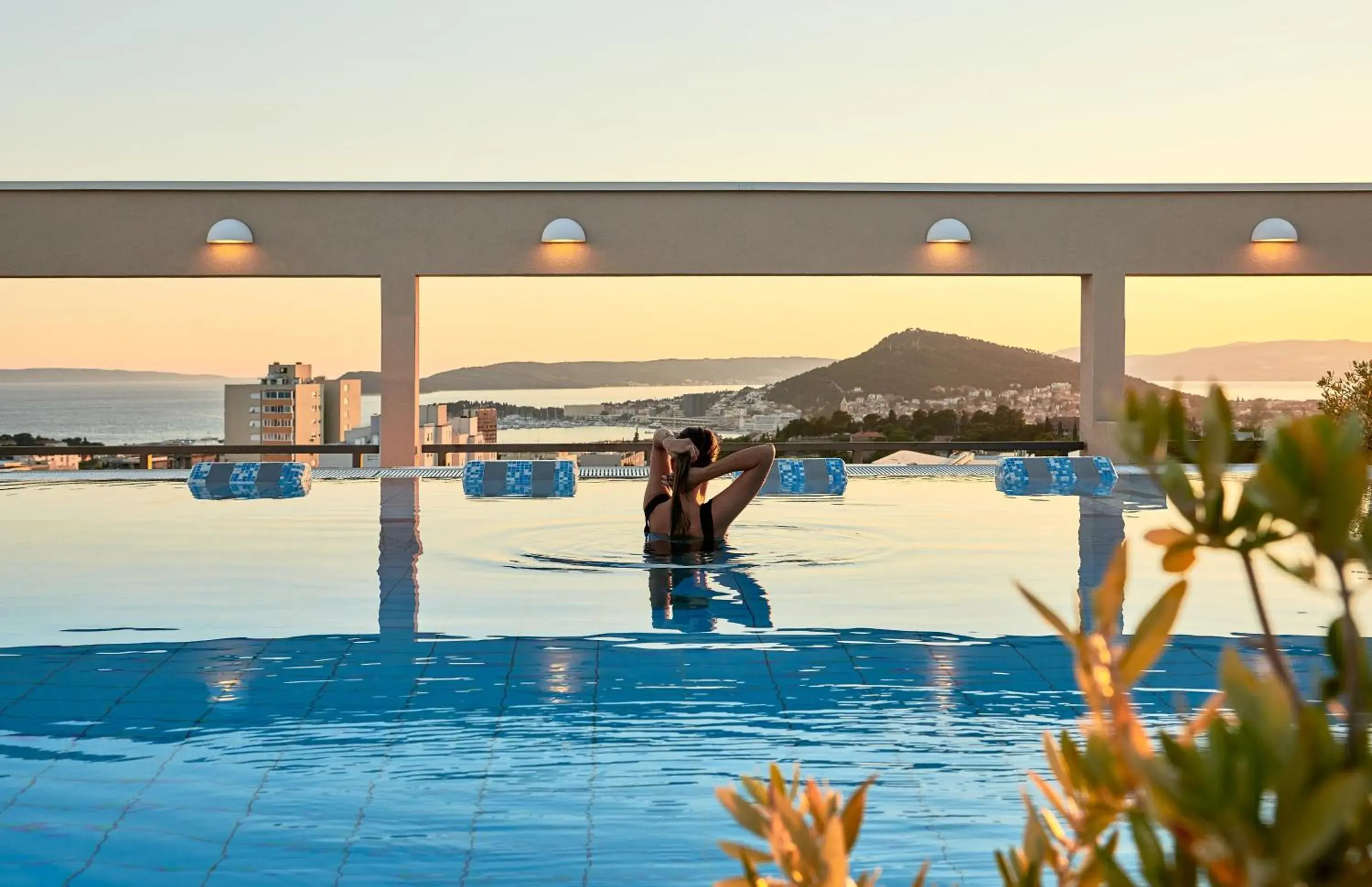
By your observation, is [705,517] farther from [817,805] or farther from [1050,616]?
[1050,616]

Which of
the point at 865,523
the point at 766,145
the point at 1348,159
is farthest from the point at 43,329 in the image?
the point at 1348,159

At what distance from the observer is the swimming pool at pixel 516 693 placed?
3334 millimetres

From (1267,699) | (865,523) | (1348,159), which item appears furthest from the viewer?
(1348,159)

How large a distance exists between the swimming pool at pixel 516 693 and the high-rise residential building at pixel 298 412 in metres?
6.77

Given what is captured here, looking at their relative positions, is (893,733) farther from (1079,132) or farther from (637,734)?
(1079,132)

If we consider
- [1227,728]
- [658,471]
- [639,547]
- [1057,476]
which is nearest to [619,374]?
[1057,476]

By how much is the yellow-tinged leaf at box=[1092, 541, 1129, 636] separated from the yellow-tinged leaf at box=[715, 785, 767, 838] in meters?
0.25

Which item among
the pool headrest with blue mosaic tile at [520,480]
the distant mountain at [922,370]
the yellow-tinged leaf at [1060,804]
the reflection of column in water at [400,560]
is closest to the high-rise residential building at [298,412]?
the reflection of column in water at [400,560]

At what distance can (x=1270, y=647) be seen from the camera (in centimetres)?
81

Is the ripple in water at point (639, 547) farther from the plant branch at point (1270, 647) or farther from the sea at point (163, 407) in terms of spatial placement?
the plant branch at point (1270, 647)

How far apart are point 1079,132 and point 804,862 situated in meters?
15.0

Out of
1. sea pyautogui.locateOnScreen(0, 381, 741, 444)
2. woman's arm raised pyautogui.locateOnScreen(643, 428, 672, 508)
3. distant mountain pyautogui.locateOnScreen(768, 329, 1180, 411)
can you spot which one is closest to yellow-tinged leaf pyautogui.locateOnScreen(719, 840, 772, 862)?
woman's arm raised pyautogui.locateOnScreen(643, 428, 672, 508)

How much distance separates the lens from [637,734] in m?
4.19

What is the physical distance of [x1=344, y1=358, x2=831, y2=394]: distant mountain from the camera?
62.1 feet
